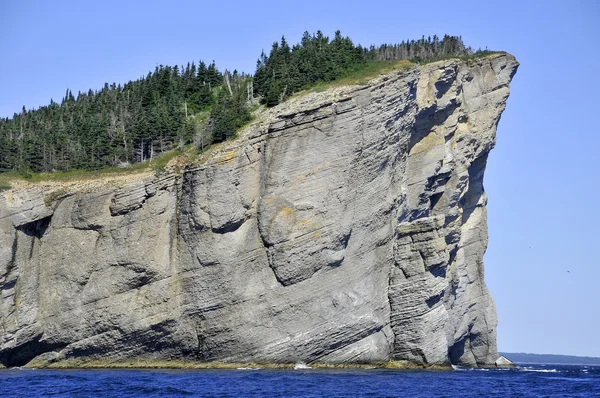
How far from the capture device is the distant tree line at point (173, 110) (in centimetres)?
7594

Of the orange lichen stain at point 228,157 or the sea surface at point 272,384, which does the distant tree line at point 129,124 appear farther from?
the sea surface at point 272,384

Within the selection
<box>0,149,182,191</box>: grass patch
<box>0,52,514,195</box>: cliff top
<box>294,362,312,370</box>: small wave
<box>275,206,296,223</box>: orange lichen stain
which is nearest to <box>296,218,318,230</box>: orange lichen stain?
<box>275,206,296,223</box>: orange lichen stain

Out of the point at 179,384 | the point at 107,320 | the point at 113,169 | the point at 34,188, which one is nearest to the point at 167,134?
the point at 113,169

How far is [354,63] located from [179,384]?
34.2 meters

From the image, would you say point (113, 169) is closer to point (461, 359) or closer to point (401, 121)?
point (401, 121)

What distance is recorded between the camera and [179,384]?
5419cm

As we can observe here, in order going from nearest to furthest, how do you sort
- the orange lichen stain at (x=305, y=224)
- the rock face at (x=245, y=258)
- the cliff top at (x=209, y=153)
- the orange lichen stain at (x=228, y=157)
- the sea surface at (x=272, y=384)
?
the sea surface at (x=272, y=384)
the rock face at (x=245, y=258)
the orange lichen stain at (x=305, y=224)
the orange lichen stain at (x=228, y=157)
the cliff top at (x=209, y=153)

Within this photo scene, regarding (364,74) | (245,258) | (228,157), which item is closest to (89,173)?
(228,157)

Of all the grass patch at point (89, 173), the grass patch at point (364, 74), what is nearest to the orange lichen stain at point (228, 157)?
the grass patch at point (89, 173)

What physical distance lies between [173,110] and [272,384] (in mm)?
34359

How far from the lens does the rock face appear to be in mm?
66000

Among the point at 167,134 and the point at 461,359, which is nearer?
the point at 167,134

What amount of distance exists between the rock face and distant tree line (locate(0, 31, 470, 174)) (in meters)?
5.82

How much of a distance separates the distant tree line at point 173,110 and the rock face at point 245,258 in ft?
19.1
